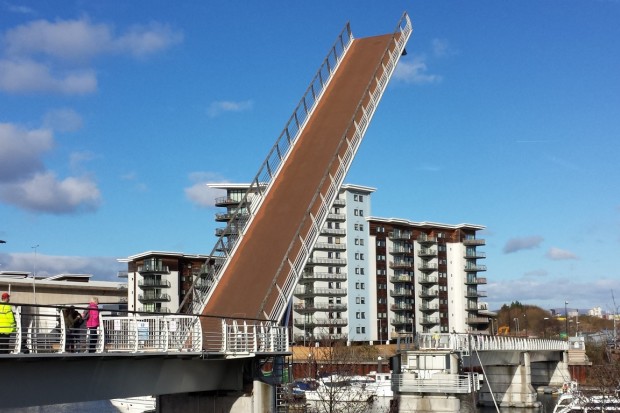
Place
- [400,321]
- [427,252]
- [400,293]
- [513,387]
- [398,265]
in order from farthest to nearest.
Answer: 1. [427,252]
2. [398,265]
3. [400,293]
4. [400,321]
5. [513,387]

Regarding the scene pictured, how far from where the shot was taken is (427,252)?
101750 mm

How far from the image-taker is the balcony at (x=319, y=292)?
290ft

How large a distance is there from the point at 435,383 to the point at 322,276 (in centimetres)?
5160

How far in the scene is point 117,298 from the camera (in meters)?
94.6

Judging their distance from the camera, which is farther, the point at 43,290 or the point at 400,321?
the point at 400,321

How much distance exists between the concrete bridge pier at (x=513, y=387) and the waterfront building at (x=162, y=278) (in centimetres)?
4069

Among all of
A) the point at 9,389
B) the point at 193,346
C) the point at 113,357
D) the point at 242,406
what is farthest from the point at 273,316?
the point at 9,389

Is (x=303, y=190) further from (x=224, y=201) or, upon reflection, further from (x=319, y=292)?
(x=224, y=201)

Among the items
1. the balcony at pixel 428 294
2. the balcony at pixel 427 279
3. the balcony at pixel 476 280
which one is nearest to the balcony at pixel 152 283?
the balcony at pixel 428 294

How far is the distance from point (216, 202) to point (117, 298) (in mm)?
16211

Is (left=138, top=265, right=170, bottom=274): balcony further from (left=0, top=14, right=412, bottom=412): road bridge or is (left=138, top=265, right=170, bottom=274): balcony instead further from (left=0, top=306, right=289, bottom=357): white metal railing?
(left=0, top=306, right=289, bottom=357): white metal railing

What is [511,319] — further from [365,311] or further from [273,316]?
[273,316]

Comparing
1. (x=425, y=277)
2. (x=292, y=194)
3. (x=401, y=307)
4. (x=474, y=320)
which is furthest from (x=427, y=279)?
(x=292, y=194)

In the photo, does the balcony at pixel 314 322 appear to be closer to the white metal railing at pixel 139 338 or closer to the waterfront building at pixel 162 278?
the waterfront building at pixel 162 278
